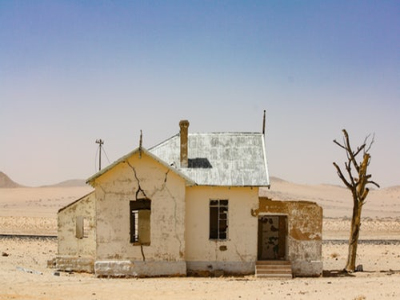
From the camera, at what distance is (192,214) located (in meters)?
21.8

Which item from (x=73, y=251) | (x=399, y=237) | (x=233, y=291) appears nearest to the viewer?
(x=233, y=291)

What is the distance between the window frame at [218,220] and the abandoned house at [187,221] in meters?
0.04

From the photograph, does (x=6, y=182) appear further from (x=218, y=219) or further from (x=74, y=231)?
(x=218, y=219)

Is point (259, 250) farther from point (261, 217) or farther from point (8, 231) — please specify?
point (8, 231)

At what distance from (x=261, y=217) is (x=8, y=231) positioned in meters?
25.4

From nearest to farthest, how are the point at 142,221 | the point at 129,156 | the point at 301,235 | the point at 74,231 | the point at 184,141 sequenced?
the point at 129,156
the point at 301,235
the point at 184,141
the point at 74,231
the point at 142,221

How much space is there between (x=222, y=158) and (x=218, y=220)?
8.94ft

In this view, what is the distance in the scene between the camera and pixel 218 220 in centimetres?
2186

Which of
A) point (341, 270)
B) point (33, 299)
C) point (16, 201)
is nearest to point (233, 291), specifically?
point (33, 299)

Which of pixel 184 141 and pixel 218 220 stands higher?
pixel 184 141

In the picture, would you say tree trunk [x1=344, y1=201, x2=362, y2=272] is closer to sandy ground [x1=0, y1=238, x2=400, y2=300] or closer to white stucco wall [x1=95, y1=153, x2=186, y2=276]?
sandy ground [x1=0, y1=238, x2=400, y2=300]

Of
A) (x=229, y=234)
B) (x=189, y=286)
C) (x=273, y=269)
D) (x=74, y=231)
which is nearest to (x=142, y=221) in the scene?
(x=74, y=231)

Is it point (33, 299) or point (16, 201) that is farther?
point (16, 201)

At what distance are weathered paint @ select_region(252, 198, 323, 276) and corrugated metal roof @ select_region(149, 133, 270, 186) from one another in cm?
126
